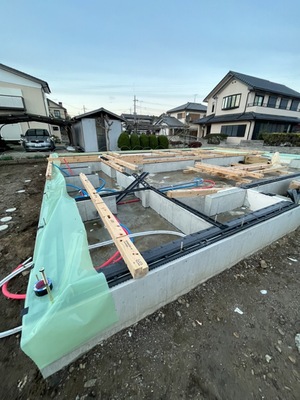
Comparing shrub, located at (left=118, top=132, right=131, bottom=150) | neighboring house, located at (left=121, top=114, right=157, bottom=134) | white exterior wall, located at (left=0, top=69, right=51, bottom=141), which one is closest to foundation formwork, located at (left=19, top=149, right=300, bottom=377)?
shrub, located at (left=118, top=132, right=131, bottom=150)

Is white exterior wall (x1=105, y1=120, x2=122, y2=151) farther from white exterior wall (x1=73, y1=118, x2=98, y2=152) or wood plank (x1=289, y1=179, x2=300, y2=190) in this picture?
wood plank (x1=289, y1=179, x2=300, y2=190)

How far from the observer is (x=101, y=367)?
120cm

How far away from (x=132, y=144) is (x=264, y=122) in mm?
12561

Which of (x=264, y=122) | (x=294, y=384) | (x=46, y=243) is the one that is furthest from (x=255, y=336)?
(x=264, y=122)

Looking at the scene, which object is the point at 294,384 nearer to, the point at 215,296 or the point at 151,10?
the point at 215,296

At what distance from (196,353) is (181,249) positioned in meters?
0.76

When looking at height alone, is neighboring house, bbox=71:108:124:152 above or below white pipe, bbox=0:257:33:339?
above

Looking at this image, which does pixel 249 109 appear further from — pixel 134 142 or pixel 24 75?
pixel 24 75

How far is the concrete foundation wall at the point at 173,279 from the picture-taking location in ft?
4.25

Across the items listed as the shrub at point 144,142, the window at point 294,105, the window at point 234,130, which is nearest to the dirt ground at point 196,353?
the shrub at point 144,142

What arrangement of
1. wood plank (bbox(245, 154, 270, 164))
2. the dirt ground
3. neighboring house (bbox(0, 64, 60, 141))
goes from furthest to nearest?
1. neighboring house (bbox(0, 64, 60, 141))
2. wood plank (bbox(245, 154, 270, 164))
3. the dirt ground

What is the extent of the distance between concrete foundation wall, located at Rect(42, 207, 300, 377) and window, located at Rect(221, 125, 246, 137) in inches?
649

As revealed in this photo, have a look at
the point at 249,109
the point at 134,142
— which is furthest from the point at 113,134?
the point at 249,109

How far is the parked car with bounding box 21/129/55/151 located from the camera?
9.89 metres
